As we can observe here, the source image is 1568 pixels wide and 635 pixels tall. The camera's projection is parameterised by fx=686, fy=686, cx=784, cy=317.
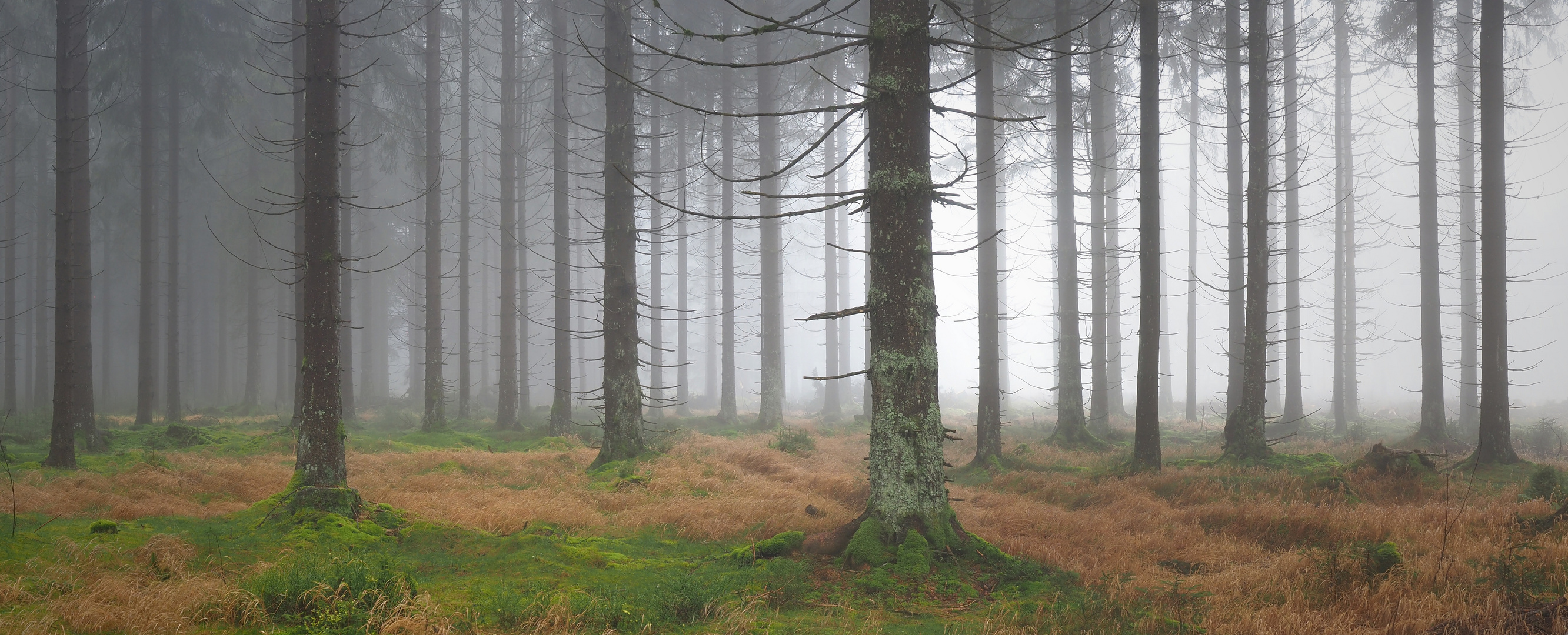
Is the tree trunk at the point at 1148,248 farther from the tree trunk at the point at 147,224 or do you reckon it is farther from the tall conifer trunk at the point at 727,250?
the tree trunk at the point at 147,224

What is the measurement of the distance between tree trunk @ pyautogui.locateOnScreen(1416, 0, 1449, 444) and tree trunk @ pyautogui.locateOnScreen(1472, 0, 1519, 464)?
12.4 feet

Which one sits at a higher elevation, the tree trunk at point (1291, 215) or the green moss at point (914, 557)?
the tree trunk at point (1291, 215)

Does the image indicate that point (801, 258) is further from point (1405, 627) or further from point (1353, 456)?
point (1405, 627)

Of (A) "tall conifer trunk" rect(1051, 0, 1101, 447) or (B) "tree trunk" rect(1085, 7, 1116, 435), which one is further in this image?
(B) "tree trunk" rect(1085, 7, 1116, 435)

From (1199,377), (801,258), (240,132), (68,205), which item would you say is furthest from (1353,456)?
(1199,377)

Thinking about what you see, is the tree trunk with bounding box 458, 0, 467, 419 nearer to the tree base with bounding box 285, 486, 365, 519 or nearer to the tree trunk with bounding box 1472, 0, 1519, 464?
the tree base with bounding box 285, 486, 365, 519

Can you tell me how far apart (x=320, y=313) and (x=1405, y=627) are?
9653 mm

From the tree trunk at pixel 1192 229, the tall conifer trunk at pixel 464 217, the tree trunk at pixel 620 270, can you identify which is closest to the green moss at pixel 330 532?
the tree trunk at pixel 620 270

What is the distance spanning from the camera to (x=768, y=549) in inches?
245

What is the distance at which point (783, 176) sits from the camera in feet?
86.0

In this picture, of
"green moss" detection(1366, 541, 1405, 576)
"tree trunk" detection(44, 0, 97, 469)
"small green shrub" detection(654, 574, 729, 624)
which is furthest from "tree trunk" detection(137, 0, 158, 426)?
"green moss" detection(1366, 541, 1405, 576)

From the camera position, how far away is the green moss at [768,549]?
616cm

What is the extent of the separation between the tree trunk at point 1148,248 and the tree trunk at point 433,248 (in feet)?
50.5

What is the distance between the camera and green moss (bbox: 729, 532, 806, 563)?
616 cm
